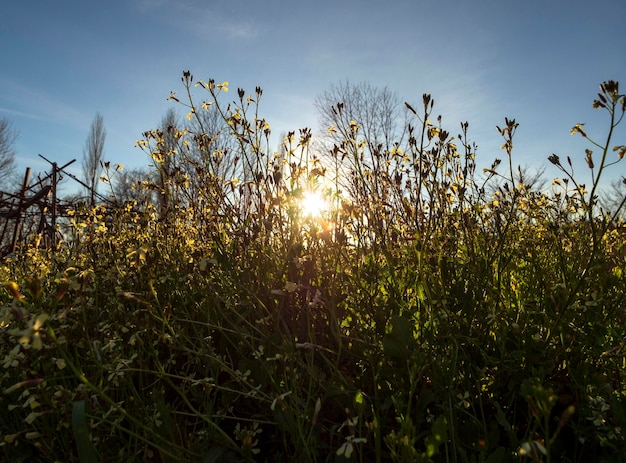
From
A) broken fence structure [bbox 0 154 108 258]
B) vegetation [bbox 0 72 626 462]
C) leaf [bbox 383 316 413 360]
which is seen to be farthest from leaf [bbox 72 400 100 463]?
broken fence structure [bbox 0 154 108 258]

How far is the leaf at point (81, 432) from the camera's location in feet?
3.67

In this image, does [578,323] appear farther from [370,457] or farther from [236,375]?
[236,375]

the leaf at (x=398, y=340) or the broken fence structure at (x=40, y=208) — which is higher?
the broken fence structure at (x=40, y=208)

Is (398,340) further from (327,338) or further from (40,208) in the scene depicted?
(40,208)

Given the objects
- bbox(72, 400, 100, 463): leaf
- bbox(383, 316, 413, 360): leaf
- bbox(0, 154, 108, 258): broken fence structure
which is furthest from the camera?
bbox(0, 154, 108, 258): broken fence structure

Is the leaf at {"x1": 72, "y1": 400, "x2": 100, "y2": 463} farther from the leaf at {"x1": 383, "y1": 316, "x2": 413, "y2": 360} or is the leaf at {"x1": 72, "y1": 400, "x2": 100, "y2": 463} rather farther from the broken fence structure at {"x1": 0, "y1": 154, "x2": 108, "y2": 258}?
the broken fence structure at {"x1": 0, "y1": 154, "x2": 108, "y2": 258}

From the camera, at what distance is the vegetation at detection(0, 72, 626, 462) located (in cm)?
128

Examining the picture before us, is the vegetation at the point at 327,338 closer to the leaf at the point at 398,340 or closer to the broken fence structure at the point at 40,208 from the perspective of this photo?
the leaf at the point at 398,340

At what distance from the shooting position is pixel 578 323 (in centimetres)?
169

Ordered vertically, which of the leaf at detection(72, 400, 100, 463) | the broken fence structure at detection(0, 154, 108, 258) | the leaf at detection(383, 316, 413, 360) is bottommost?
the leaf at detection(72, 400, 100, 463)

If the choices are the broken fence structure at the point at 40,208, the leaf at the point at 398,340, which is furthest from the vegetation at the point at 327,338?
the broken fence structure at the point at 40,208

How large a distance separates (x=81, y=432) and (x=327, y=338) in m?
0.97

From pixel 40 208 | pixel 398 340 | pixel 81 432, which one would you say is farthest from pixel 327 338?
pixel 40 208

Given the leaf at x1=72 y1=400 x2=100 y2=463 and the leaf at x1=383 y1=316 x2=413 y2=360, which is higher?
the leaf at x1=383 y1=316 x2=413 y2=360
